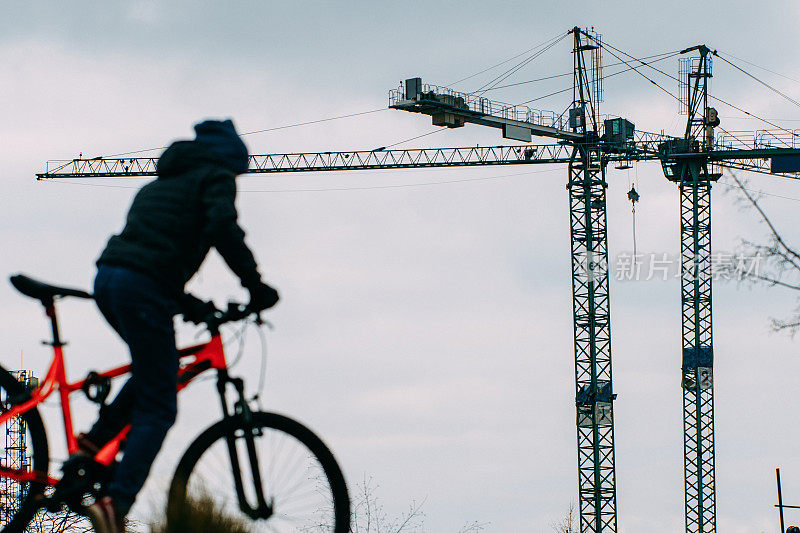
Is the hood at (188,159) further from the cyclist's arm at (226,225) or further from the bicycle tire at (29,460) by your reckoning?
the bicycle tire at (29,460)

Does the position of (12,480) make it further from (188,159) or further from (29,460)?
(188,159)

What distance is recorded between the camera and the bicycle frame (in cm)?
575

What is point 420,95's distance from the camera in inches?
2035

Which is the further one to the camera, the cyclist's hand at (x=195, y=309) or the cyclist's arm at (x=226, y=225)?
the cyclist's hand at (x=195, y=309)

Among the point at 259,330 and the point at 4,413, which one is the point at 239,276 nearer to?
the point at 259,330

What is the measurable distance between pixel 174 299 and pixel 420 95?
4673cm

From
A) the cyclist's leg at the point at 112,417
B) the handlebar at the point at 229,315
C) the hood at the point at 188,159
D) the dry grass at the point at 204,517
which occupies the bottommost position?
the dry grass at the point at 204,517

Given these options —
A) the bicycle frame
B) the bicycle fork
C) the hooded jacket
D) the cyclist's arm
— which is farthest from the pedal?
the cyclist's arm

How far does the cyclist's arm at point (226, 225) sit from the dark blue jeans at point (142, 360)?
13.5 inches

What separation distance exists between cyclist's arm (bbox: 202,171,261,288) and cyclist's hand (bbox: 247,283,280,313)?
0.10 m

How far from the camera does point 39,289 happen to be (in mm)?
5684

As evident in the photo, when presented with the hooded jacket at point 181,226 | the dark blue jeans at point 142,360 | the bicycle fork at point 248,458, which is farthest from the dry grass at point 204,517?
the hooded jacket at point 181,226

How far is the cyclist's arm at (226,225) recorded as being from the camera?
17.4ft

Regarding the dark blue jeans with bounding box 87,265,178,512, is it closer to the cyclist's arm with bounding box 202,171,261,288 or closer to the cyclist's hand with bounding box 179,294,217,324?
the cyclist's hand with bounding box 179,294,217,324
